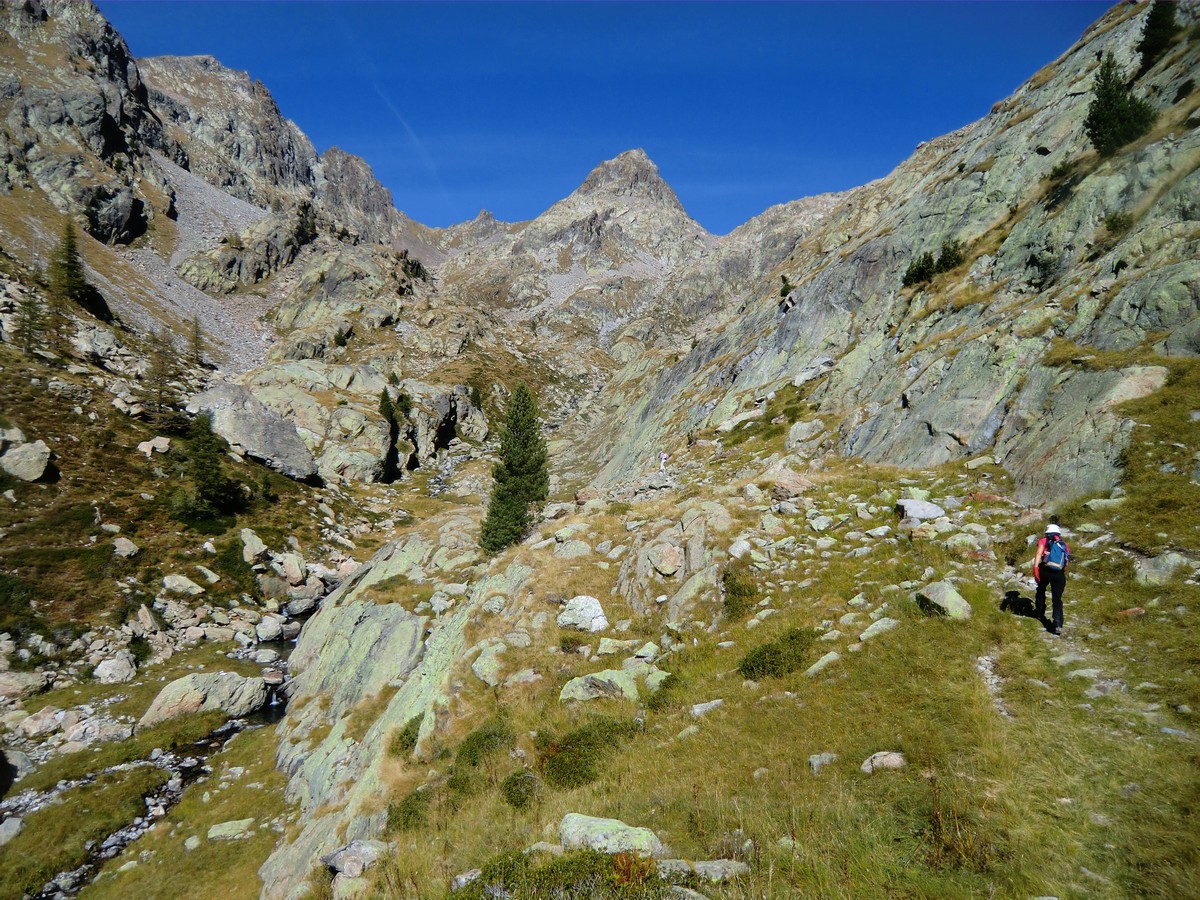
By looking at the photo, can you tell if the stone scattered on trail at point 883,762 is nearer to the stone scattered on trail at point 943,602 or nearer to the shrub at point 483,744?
the stone scattered on trail at point 943,602

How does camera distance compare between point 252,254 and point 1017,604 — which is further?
point 252,254

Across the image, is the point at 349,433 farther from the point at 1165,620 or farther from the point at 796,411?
the point at 1165,620

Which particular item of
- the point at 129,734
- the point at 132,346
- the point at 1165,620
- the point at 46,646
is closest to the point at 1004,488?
the point at 1165,620

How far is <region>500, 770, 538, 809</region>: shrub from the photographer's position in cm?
1219

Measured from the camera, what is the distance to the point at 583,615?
18984mm

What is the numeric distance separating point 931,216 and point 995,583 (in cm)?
5011

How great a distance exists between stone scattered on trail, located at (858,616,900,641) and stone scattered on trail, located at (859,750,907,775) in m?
3.77

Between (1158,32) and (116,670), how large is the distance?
8689 centimetres

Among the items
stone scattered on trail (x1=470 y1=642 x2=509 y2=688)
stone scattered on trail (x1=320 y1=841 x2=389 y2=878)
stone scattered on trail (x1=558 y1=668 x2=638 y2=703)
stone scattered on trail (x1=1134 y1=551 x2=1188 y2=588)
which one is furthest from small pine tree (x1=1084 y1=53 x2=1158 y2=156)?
stone scattered on trail (x1=320 y1=841 x2=389 y2=878)

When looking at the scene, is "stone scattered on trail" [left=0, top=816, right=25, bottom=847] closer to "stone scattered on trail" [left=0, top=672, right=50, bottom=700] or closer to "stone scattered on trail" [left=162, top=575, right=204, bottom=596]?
"stone scattered on trail" [left=0, top=672, right=50, bottom=700]

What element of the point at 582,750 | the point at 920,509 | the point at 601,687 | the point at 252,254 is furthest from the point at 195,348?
the point at 920,509

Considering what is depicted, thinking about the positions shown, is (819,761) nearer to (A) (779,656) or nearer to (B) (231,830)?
(A) (779,656)

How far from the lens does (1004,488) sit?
1817cm

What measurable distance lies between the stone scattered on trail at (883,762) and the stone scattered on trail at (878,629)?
377cm
